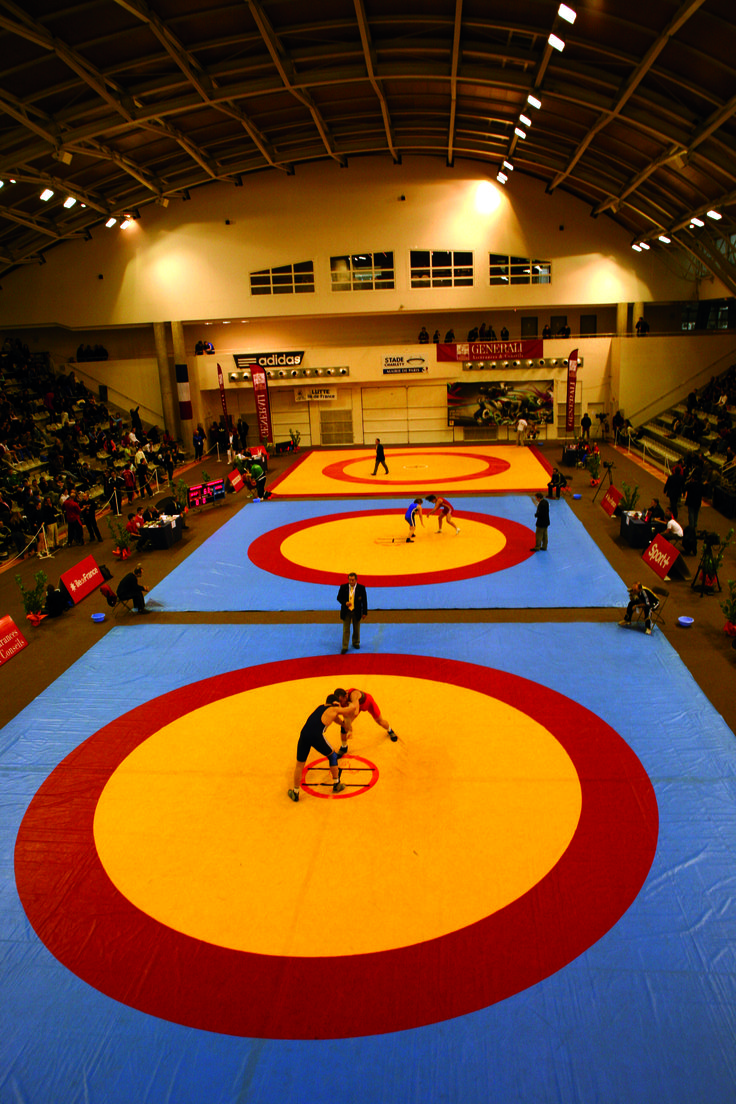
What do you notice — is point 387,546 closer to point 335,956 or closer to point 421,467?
point 421,467

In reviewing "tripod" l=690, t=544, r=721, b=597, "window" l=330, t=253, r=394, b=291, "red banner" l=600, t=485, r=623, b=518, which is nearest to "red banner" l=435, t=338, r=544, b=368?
"window" l=330, t=253, r=394, b=291

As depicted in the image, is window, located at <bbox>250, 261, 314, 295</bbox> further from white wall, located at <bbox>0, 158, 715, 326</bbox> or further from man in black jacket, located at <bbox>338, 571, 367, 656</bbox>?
man in black jacket, located at <bbox>338, 571, 367, 656</bbox>

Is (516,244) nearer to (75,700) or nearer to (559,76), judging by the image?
(559,76)

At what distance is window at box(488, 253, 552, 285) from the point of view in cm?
3903

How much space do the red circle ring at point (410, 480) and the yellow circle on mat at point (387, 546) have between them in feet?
19.9

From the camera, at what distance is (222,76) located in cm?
2456

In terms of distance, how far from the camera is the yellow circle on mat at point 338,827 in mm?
7238

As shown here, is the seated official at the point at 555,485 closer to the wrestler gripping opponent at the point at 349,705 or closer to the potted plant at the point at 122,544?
the potted plant at the point at 122,544

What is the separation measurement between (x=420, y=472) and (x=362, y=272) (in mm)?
14979

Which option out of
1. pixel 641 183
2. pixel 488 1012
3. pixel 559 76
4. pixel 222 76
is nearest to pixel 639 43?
pixel 559 76

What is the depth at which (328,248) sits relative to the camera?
1531 inches

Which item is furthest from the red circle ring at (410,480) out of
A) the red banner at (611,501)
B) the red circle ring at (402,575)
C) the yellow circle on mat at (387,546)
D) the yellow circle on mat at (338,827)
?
the yellow circle on mat at (338,827)

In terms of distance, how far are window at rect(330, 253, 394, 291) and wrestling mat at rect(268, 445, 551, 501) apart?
30.7 feet

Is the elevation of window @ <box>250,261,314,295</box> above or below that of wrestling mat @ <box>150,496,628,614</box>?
above
